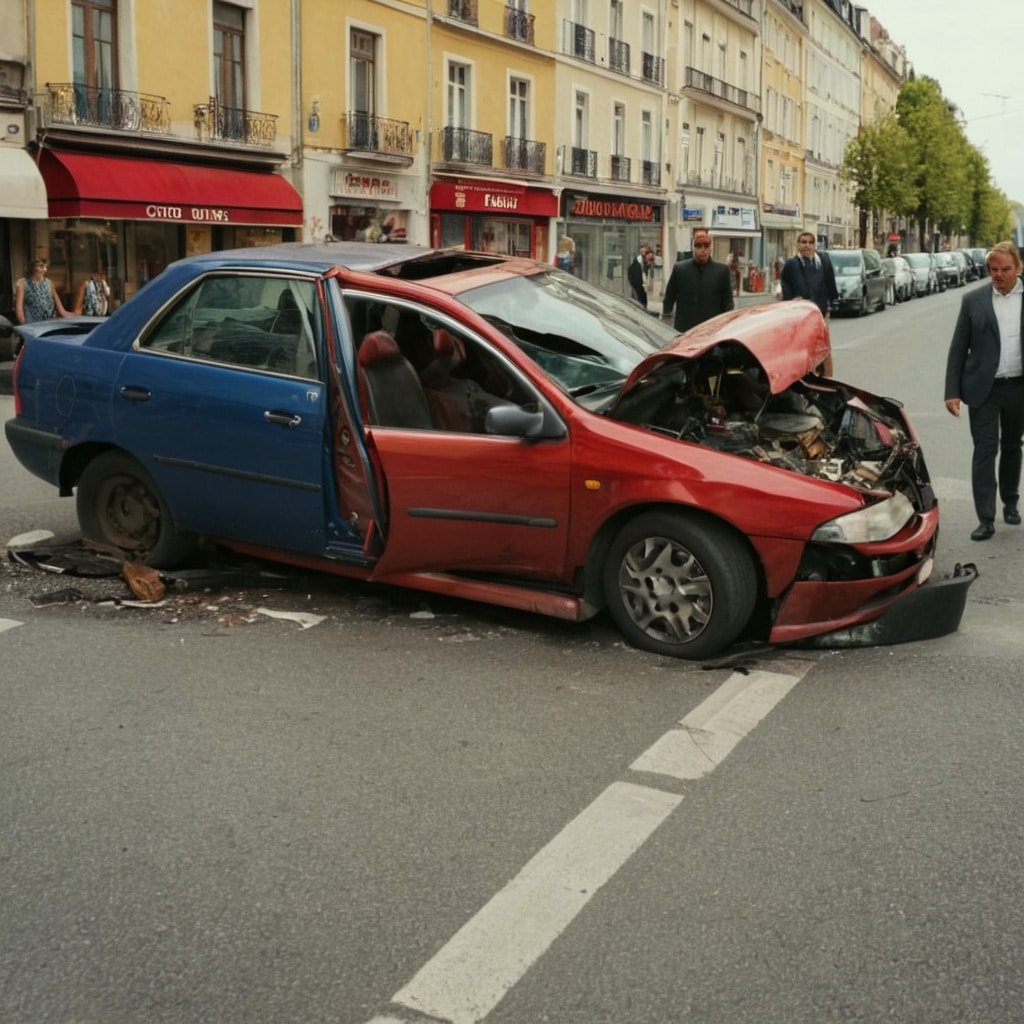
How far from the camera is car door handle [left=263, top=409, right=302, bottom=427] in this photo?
6.16m

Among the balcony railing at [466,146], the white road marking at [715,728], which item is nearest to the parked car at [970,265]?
the balcony railing at [466,146]

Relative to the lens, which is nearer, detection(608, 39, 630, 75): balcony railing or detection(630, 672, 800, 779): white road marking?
detection(630, 672, 800, 779): white road marking

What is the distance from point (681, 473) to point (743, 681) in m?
0.86

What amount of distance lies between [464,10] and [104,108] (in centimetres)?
1283

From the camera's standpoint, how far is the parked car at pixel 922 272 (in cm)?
5072

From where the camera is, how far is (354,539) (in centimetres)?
623

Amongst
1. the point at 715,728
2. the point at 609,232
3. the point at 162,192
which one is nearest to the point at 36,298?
the point at 162,192

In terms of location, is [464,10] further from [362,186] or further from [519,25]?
[362,186]

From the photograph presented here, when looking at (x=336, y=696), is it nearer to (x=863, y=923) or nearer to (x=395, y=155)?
(x=863, y=923)

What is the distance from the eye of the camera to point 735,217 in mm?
53344

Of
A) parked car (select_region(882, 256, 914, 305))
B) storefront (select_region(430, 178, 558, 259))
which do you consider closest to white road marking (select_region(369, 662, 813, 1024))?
storefront (select_region(430, 178, 558, 259))

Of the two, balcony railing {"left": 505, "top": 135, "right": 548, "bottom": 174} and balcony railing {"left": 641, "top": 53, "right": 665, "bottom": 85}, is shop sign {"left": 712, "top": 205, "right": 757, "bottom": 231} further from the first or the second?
balcony railing {"left": 505, "top": 135, "right": 548, "bottom": 174}

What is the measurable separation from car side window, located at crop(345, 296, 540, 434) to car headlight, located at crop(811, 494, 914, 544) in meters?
1.33

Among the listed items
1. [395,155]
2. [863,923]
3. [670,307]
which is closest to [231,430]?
[863,923]
